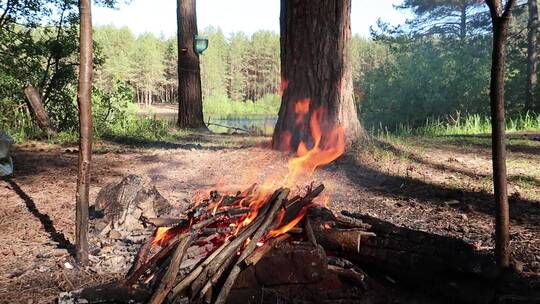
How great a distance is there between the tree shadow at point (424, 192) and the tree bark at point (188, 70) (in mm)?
7038

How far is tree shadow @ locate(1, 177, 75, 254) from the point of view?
3.27 m

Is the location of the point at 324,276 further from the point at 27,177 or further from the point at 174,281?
the point at 27,177

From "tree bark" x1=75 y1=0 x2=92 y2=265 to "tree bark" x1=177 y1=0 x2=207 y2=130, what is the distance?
8925 millimetres

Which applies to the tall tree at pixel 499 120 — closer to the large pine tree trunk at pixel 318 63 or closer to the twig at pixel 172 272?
the twig at pixel 172 272

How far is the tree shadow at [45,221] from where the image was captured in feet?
10.7

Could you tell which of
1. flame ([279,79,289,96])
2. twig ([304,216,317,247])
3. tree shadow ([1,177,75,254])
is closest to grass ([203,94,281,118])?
flame ([279,79,289,96])

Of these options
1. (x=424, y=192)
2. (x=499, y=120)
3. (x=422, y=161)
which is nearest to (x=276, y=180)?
(x=424, y=192)

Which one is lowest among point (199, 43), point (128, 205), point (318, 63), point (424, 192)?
point (424, 192)

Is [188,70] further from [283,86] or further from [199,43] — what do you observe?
[283,86]

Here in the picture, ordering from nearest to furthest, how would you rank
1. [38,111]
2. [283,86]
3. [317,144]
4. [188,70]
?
[317,144]
[283,86]
[38,111]
[188,70]

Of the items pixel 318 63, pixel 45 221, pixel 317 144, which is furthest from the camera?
pixel 317 144

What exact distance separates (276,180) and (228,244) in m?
2.43

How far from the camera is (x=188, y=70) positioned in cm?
1179

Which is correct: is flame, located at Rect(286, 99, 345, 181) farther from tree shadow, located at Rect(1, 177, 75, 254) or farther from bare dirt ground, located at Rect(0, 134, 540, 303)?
tree shadow, located at Rect(1, 177, 75, 254)
